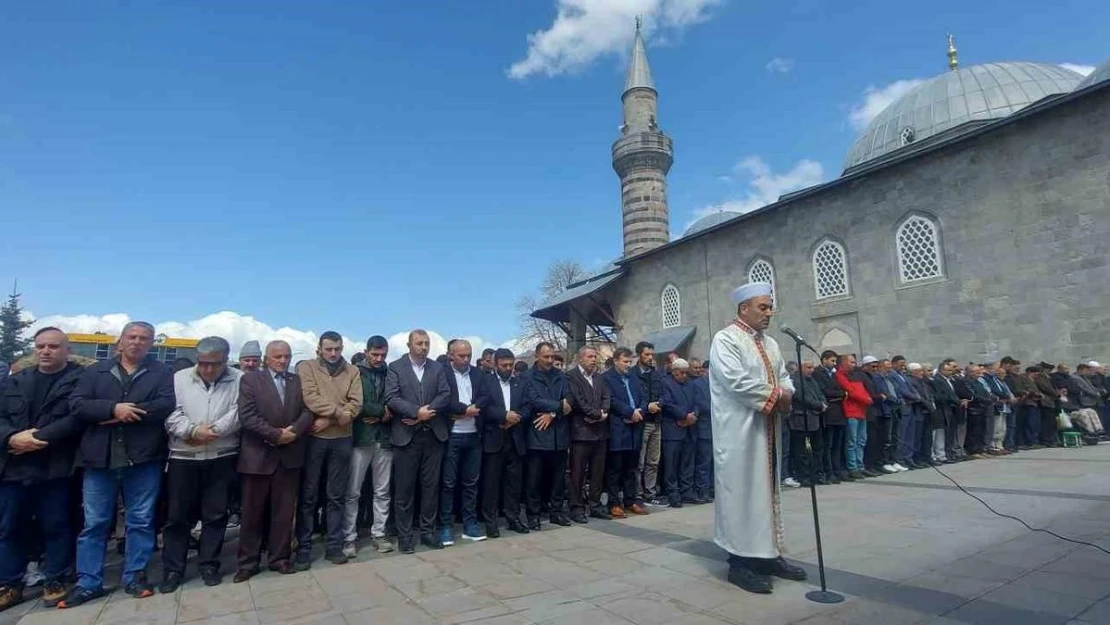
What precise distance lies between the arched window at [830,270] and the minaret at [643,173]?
45.5ft

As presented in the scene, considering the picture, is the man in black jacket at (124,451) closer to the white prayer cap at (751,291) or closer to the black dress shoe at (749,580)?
the black dress shoe at (749,580)

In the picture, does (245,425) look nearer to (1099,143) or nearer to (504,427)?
(504,427)

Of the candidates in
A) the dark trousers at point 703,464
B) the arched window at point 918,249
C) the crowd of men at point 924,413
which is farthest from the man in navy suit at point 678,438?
the arched window at point 918,249

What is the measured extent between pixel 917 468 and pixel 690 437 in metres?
5.15

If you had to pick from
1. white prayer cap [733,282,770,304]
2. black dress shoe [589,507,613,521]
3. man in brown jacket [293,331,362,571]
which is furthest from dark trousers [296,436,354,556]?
white prayer cap [733,282,770,304]

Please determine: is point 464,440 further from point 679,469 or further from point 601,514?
point 679,469

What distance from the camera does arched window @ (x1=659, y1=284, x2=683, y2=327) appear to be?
2527cm

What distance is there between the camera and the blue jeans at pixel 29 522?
4195 mm

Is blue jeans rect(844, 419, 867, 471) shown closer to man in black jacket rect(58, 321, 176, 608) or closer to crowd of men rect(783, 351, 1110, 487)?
crowd of men rect(783, 351, 1110, 487)

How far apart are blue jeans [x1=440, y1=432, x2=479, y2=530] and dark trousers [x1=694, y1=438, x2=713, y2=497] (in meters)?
3.09

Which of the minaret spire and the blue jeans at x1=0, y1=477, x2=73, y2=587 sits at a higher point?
the minaret spire

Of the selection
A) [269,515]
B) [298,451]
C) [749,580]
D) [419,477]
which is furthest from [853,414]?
[269,515]

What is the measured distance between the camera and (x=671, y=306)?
85.0ft

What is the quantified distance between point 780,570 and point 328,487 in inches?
148
